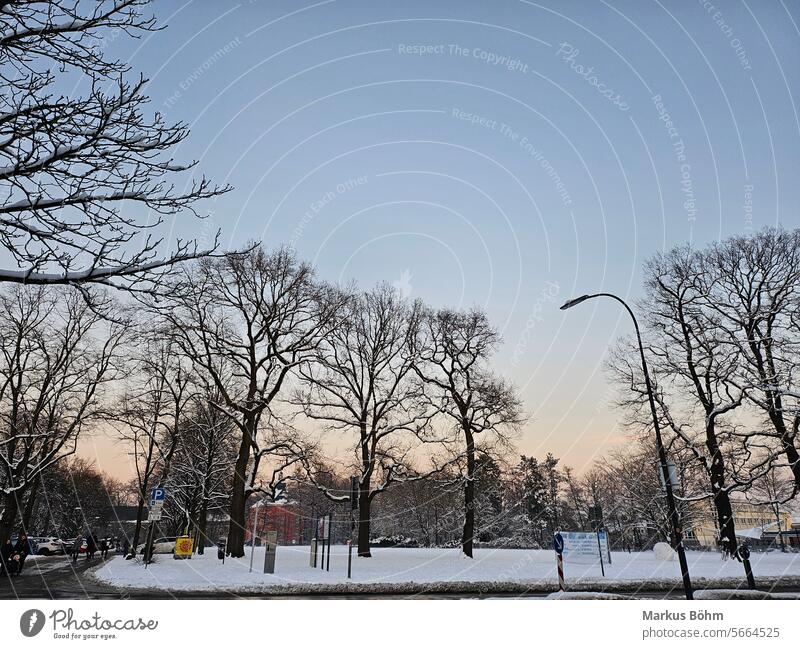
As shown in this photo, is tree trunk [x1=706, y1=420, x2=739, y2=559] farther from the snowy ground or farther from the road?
the road

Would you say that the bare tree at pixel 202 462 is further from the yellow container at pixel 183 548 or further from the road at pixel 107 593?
the road at pixel 107 593

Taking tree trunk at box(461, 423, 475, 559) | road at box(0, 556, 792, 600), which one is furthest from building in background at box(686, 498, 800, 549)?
road at box(0, 556, 792, 600)

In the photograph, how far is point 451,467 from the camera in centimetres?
2491

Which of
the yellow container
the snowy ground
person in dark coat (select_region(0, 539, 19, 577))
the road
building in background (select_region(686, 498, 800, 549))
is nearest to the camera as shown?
the road

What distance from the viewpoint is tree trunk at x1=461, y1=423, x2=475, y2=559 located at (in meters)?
23.3

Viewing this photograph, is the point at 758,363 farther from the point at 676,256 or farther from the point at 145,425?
the point at 145,425

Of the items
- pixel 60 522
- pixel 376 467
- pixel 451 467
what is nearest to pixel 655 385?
pixel 451 467

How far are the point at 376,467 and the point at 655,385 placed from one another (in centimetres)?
1279

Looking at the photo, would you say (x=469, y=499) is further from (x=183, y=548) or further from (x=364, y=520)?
(x=183, y=548)

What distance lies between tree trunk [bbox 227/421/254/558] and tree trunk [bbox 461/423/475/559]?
975 cm

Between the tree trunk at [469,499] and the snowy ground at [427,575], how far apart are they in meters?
0.62

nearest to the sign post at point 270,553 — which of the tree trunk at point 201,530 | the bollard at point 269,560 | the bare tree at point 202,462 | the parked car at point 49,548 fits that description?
the bollard at point 269,560

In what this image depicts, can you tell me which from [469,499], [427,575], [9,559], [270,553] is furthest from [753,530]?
[9,559]

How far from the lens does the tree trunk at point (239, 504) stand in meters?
20.5
